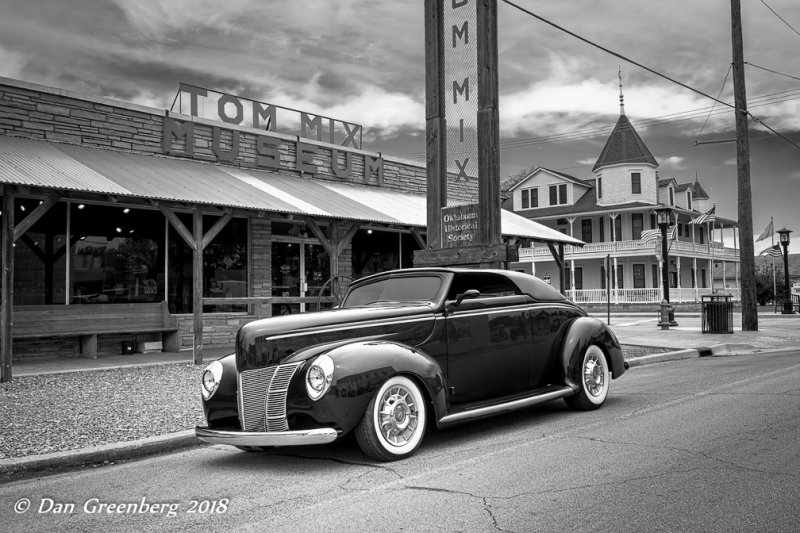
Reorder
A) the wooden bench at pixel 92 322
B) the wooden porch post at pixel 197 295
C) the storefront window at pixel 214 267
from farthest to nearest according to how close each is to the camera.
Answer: the storefront window at pixel 214 267 → the wooden bench at pixel 92 322 → the wooden porch post at pixel 197 295

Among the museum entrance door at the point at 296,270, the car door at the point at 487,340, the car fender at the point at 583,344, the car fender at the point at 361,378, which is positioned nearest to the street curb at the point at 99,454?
the car fender at the point at 361,378

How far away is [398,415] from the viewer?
571cm

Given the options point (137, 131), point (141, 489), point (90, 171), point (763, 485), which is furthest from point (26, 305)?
point (763, 485)

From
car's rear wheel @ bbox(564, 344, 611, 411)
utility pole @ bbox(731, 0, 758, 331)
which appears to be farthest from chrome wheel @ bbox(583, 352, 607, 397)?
utility pole @ bbox(731, 0, 758, 331)

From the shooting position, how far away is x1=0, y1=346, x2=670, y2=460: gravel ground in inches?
270

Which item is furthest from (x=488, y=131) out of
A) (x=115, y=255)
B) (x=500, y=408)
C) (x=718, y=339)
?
(x=718, y=339)

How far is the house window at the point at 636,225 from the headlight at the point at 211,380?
43335 mm

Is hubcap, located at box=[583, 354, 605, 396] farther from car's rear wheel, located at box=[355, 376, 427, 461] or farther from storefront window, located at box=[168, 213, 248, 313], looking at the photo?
storefront window, located at box=[168, 213, 248, 313]

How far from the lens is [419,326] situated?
6.21 metres

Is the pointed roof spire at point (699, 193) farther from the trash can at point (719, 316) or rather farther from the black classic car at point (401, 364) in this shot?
the black classic car at point (401, 364)

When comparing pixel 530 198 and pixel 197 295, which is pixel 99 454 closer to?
pixel 197 295

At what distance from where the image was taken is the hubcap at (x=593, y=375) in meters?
7.70

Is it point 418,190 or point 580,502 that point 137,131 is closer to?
point 418,190

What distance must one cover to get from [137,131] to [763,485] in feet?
46.9
